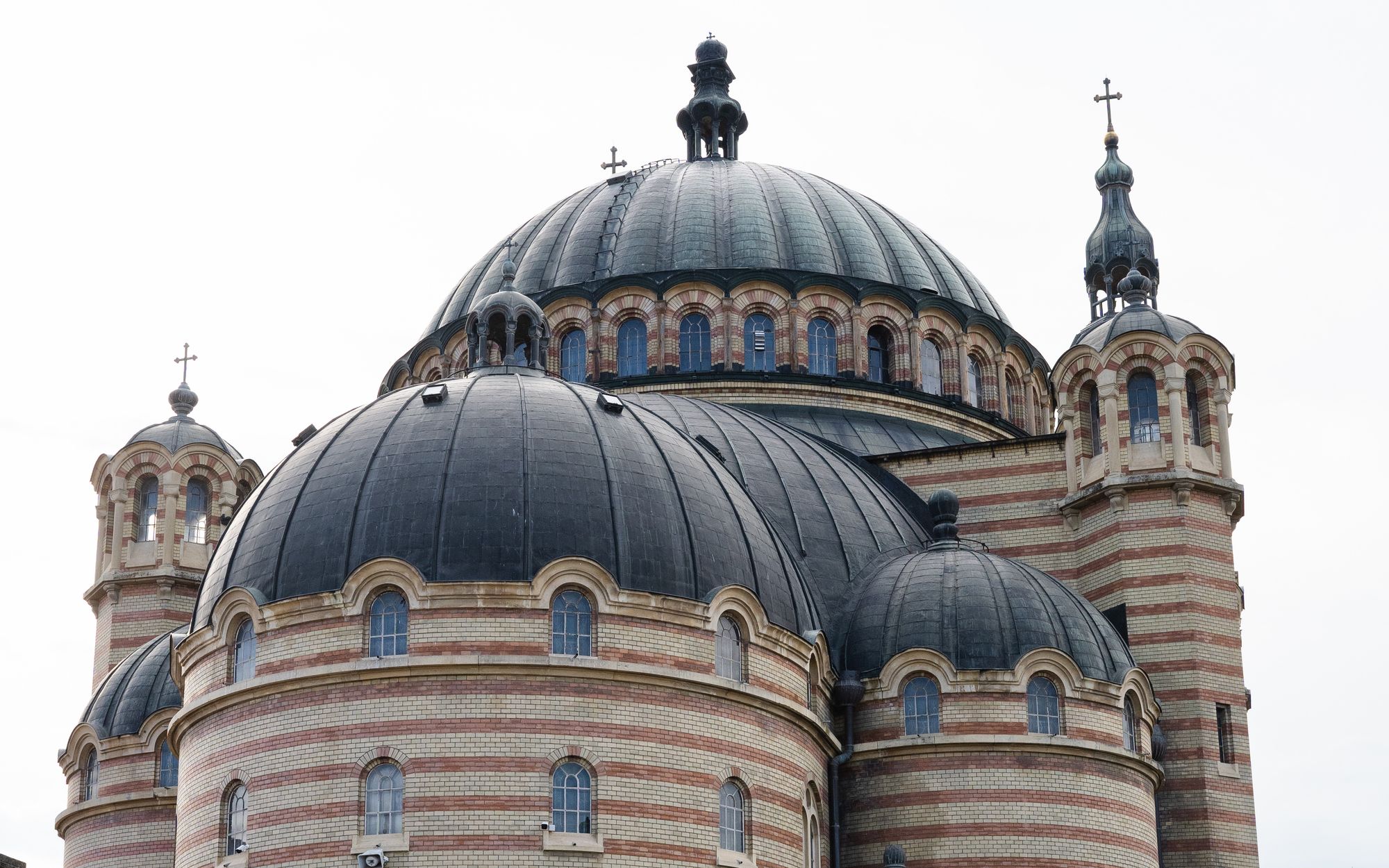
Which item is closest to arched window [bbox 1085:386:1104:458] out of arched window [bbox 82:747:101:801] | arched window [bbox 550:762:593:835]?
arched window [bbox 550:762:593:835]

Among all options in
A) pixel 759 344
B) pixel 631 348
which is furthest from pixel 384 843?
pixel 759 344

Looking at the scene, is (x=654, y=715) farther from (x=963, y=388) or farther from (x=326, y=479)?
(x=963, y=388)

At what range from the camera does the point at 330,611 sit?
4072 centimetres

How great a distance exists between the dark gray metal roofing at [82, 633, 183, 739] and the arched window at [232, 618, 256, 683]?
320 inches

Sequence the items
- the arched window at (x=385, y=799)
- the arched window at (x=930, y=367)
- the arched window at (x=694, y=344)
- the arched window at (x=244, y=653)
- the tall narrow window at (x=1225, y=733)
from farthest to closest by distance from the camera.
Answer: the arched window at (x=930, y=367), the arched window at (x=694, y=344), the tall narrow window at (x=1225, y=733), the arched window at (x=244, y=653), the arched window at (x=385, y=799)

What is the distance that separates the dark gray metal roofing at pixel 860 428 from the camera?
57969mm

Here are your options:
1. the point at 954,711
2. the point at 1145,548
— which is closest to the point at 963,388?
the point at 1145,548

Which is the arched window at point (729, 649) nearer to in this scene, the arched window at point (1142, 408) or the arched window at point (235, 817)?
the arched window at point (235, 817)

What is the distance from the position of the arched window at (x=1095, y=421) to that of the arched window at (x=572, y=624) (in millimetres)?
16794

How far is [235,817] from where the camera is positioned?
134ft

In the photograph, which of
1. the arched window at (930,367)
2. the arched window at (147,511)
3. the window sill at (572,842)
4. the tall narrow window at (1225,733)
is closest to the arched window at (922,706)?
the tall narrow window at (1225,733)

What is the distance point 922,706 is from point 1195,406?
1271 cm

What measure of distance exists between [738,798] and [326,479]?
972 centimetres

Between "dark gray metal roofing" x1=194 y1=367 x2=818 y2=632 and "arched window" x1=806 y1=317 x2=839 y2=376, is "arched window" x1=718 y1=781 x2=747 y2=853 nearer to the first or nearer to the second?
"dark gray metal roofing" x1=194 y1=367 x2=818 y2=632
